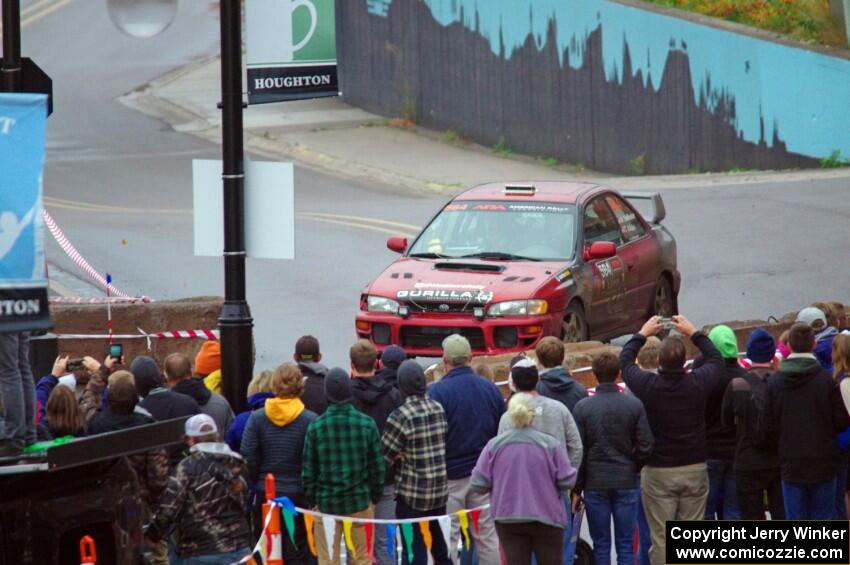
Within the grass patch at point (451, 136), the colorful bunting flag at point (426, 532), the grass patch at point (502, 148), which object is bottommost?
the colorful bunting flag at point (426, 532)

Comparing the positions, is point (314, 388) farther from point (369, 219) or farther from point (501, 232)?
point (369, 219)

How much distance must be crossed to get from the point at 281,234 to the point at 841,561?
434 cm

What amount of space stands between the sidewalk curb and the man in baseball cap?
20.6m

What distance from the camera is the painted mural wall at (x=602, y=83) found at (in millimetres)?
30594

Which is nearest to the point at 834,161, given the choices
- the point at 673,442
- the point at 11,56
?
the point at 673,442

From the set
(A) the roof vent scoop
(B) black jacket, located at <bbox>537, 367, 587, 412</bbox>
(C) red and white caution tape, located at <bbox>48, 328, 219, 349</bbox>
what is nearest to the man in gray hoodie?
(B) black jacket, located at <bbox>537, 367, 587, 412</bbox>

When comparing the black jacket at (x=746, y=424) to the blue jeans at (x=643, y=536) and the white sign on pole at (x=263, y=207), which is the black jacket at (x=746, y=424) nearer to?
the blue jeans at (x=643, y=536)

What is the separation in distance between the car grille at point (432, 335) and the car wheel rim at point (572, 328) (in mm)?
926

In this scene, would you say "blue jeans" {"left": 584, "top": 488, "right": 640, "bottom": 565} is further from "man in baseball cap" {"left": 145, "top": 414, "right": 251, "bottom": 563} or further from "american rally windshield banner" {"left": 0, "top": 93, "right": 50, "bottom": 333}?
"american rally windshield banner" {"left": 0, "top": 93, "right": 50, "bottom": 333}

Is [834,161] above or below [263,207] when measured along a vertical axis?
above

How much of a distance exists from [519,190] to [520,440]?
7338 millimetres

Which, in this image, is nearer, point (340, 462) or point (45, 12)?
point (340, 462)

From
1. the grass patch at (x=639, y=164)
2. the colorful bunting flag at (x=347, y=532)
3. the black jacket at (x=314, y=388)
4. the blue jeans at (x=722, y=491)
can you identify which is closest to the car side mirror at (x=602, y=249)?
the blue jeans at (x=722, y=491)

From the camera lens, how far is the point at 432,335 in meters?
15.0
